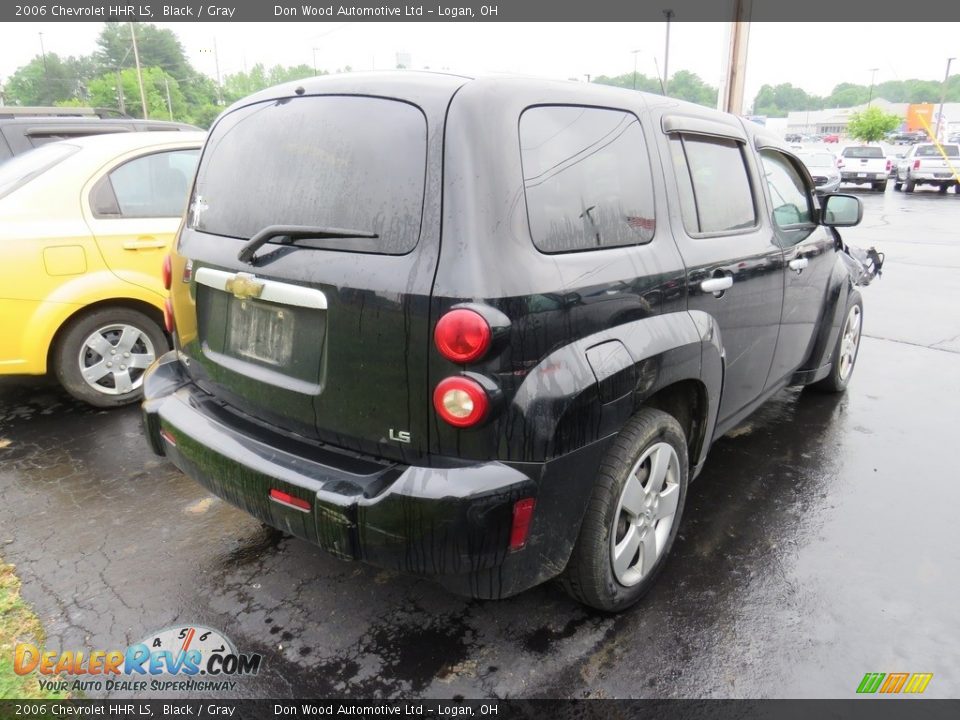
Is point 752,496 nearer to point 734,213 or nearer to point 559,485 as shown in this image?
point 734,213

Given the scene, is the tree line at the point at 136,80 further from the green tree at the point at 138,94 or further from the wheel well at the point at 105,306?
the wheel well at the point at 105,306

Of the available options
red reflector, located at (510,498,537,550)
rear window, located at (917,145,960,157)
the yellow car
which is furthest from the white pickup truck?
red reflector, located at (510,498,537,550)

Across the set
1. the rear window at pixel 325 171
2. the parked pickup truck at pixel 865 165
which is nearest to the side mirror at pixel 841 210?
the rear window at pixel 325 171

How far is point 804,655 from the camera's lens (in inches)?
94.7

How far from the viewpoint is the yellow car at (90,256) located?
156 inches

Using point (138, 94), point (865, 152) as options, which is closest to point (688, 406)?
point (865, 152)

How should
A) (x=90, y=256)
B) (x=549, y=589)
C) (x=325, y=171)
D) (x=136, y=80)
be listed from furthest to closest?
(x=136, y=80) < (x=90, y=256) < (x=549, y=589) < (x=325, y=171)

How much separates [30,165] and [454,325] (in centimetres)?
402

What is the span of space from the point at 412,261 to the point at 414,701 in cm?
142

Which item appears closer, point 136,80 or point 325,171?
point 325,171

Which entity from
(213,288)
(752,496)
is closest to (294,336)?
(213,288)

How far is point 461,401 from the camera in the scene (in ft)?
6.29

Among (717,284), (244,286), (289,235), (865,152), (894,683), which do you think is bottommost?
(894,683)

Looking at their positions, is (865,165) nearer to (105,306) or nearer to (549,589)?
(105,306)
